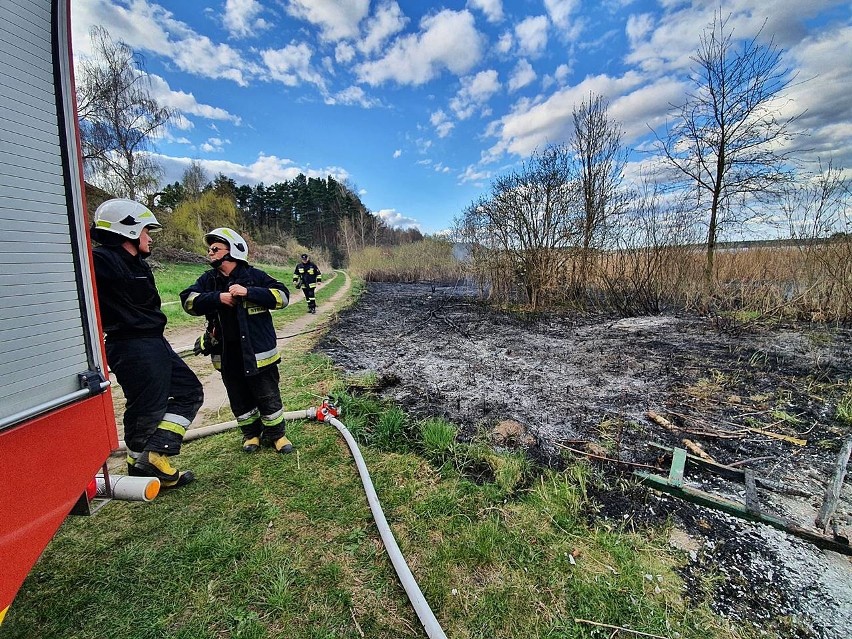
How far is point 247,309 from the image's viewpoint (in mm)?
2988

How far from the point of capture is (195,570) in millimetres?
2004

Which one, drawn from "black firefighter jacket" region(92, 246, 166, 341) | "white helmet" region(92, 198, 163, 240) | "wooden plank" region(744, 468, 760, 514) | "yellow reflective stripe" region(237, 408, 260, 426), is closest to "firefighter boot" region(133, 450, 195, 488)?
"yellow reflective stripe" region(237, 408, 260, 426)

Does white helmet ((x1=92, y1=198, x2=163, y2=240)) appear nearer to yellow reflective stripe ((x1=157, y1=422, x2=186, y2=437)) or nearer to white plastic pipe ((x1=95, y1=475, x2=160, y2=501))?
yellow reflective stripe ((x1=157, y1=422, x2=186, y2=437))

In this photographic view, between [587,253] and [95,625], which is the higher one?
[587,253]

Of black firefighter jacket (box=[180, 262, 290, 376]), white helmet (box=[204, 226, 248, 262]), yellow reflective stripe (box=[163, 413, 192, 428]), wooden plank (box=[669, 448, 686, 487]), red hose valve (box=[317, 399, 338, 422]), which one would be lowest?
wooden plank (box=[669, 448, 686, 487])

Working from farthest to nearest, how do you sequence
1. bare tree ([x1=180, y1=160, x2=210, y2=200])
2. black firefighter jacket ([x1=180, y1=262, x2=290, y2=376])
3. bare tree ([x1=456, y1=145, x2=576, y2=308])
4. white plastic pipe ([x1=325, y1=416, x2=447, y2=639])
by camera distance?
bare tree ([x1=180, y1=160, x2=210, y2=200]) → bare tree ([x1=456, y1=145, x2=576, y2=308]) → black firefighter jacket ([x1=180, y1=262, x2=290, y2=376]) → white plastic pipe ([x1=325, y1=416, x2=447, y2=639])

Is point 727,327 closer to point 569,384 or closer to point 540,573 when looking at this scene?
point 569,384

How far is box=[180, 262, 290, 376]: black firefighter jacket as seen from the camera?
9.37 ft

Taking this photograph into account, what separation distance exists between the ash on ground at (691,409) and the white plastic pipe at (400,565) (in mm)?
1412

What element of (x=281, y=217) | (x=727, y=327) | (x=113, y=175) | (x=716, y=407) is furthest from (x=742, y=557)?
(x=281, y=217)

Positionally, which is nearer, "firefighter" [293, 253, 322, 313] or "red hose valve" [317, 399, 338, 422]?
"red hose valve" [317, 399, 338, 422]

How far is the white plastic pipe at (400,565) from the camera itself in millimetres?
1638

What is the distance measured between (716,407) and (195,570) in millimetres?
5470

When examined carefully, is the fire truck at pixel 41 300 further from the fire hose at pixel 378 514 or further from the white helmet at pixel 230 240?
the fire hose at pixel 378 514
